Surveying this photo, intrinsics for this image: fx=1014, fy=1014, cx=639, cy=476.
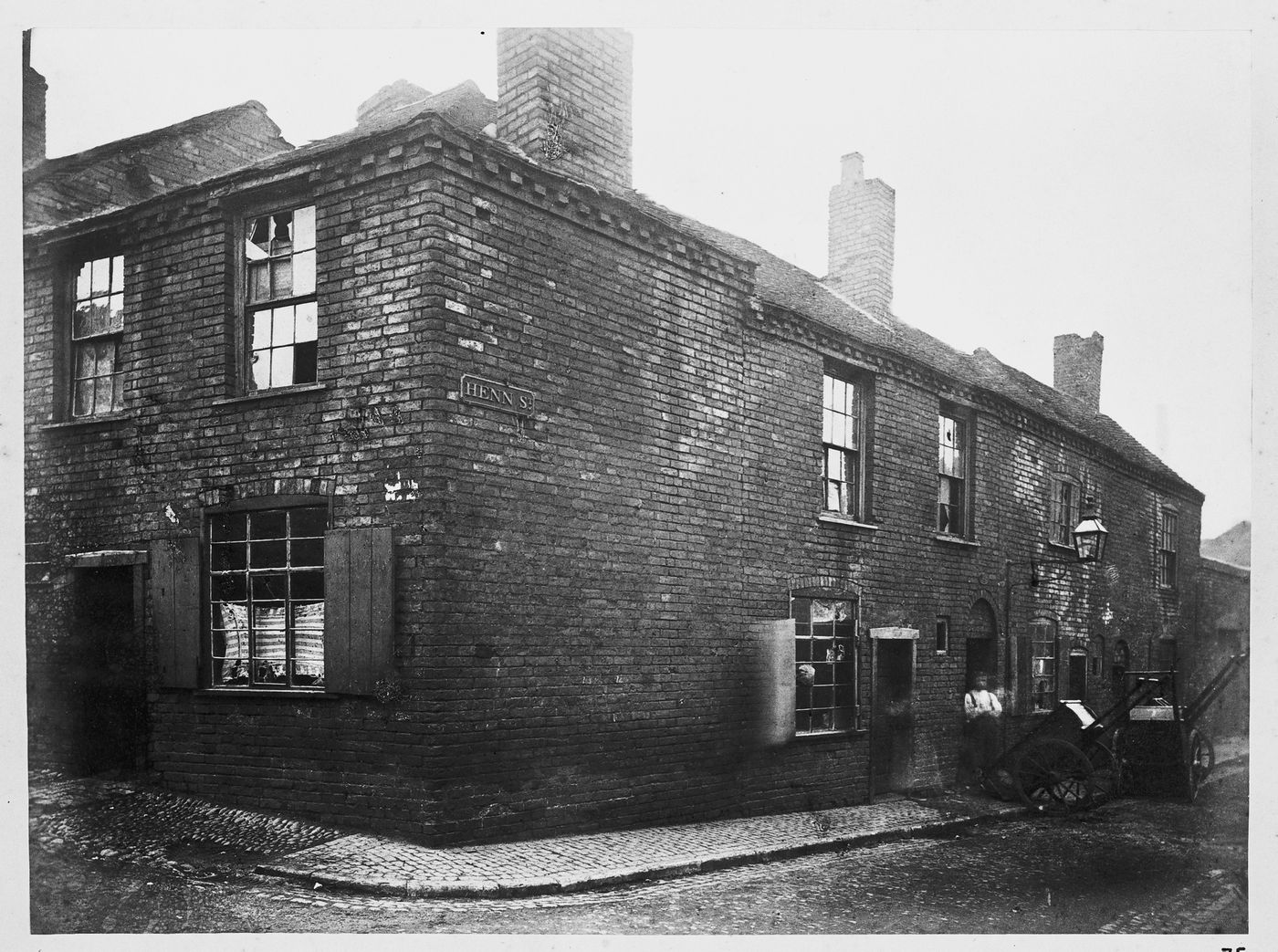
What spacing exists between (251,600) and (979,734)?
9.25m

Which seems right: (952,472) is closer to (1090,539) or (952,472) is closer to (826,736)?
(1090,539)

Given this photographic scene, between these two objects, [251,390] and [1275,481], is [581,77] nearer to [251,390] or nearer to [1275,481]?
[251,390]

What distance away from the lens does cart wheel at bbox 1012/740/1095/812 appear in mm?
11664

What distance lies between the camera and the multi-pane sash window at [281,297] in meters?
8.73

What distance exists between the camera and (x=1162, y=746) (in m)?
11.8

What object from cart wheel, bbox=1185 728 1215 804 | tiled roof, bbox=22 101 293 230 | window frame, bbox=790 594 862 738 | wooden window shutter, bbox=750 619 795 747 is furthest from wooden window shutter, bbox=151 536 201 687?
cart wheel, bbox=1185 728 1215 804

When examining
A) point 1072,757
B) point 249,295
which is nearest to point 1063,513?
point 1072,757

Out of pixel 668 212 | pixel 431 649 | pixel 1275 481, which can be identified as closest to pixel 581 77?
pixel 668 212

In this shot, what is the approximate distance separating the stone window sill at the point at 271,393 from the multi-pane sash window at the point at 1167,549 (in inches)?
367

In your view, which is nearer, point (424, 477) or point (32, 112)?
point (32, 112)

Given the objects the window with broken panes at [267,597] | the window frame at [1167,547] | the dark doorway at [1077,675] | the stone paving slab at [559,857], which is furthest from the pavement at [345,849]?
the dark doorway at [1077,675]

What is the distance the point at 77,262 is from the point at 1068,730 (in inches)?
457

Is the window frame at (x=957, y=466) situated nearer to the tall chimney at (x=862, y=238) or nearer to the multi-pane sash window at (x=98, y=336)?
the tall chimney at (x=862, y=238)

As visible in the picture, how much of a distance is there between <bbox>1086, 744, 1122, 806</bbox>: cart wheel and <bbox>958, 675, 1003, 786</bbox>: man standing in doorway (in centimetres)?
120
